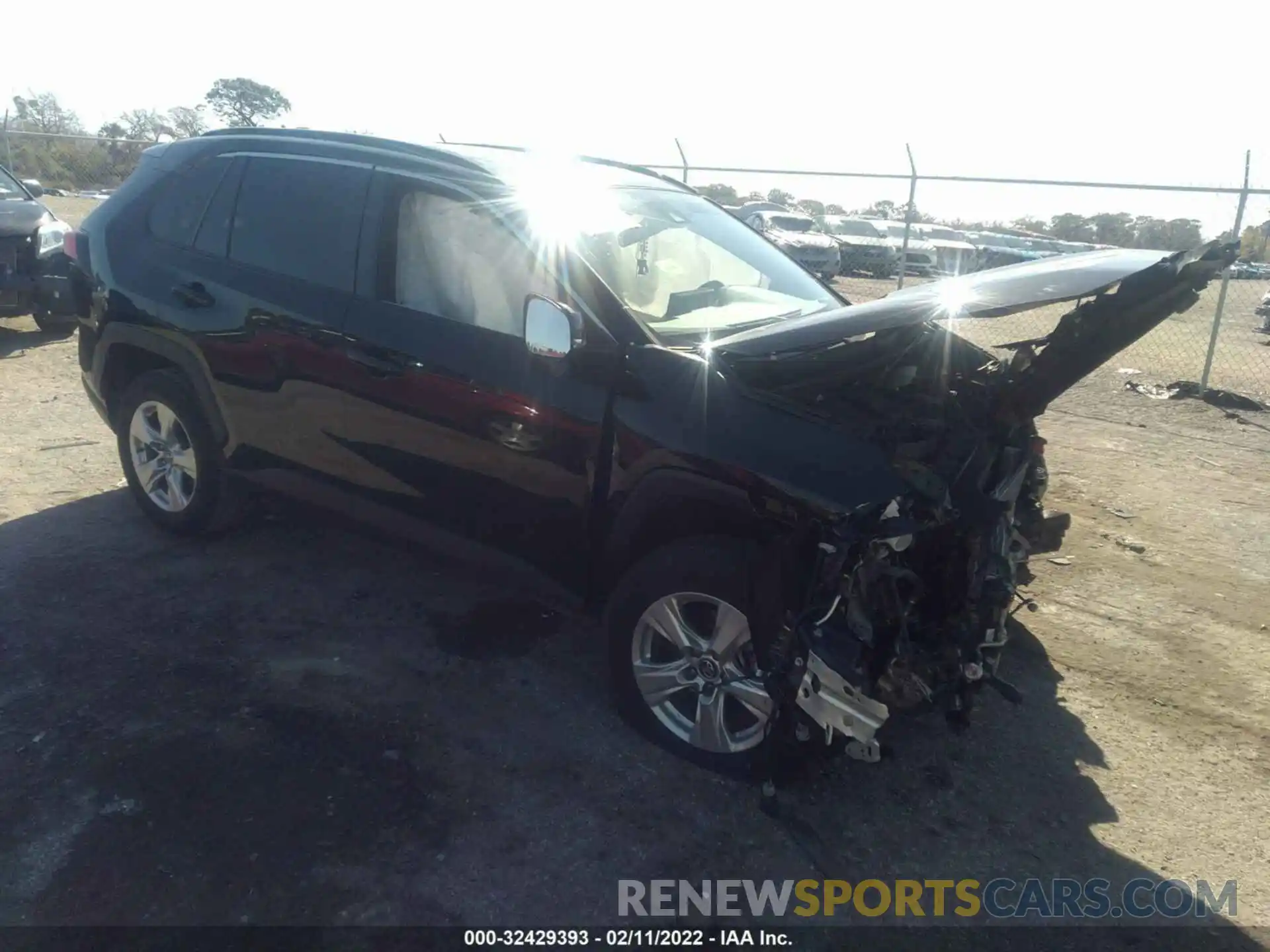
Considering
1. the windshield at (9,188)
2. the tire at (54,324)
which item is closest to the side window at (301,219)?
the tire at (54,324)

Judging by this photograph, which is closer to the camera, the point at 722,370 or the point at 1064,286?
the point at 1064,286

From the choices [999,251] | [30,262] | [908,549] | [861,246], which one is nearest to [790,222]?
[861,246]

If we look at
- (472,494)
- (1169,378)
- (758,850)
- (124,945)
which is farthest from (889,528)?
(1169,378)

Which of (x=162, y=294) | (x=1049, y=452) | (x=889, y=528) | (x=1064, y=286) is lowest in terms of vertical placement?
(x=1049, y=452)

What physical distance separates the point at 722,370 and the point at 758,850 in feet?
4.98

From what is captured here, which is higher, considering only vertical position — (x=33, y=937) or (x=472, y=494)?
(x=472, y=494)

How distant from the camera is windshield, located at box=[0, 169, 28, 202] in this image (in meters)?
9.40

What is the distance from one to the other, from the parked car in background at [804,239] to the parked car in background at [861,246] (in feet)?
1.13

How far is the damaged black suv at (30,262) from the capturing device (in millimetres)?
8805

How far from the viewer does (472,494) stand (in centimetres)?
360

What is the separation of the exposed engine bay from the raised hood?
2.5 inches

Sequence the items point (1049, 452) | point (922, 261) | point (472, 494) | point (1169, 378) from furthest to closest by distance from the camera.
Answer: point (922, 261) < point (1169, 378) < point (1049, 452) < point (472, 494)

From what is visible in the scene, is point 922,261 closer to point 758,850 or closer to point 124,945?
point 758,850

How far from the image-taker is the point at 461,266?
11.8 ft
